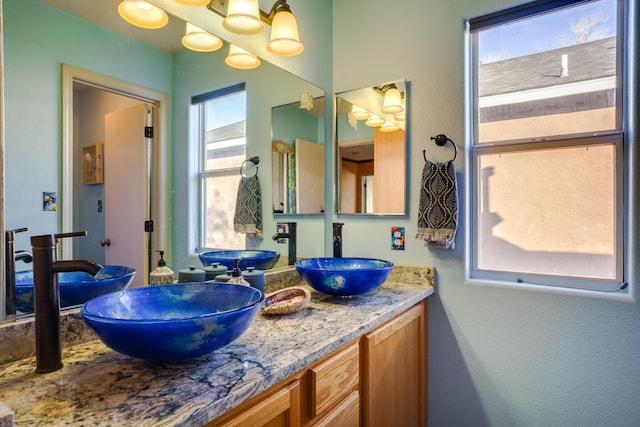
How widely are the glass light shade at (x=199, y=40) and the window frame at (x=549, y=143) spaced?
4.04ft

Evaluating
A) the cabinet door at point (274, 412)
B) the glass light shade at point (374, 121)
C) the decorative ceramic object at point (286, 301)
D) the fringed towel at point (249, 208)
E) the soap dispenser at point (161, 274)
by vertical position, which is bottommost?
the cabinet door at point (274, 412)

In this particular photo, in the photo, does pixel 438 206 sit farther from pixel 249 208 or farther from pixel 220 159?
pixel 220 159

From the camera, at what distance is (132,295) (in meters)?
1.09

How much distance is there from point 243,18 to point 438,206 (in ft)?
4.09

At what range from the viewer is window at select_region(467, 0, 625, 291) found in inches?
64.2

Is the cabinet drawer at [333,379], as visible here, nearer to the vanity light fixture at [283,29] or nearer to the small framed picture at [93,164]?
the small framed picture at [93,164]

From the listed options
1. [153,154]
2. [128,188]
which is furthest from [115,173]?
[153,154]

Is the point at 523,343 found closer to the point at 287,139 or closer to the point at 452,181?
the point at 452,181

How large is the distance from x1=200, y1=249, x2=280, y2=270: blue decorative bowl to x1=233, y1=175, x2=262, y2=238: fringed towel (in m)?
0.09

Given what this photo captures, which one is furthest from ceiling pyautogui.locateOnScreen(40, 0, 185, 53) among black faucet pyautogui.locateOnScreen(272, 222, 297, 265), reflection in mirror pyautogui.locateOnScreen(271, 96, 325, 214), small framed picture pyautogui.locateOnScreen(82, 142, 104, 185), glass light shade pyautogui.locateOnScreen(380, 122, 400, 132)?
glass light shade pyautogui.locateOnScreen(380, 122, 400, 132)

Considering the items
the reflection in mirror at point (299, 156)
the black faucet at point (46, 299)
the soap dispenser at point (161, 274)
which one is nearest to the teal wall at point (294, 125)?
the reflection in mirror at point (299, 156)

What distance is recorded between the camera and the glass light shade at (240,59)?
1679 millimetres

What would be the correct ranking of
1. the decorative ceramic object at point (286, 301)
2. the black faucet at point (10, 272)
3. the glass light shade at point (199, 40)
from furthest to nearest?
the glass light shade at point (199, 40) < the decorative ceramic object at point (286, 301) < the black faucet at point (10, 272)

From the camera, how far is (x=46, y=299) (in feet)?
2.87
